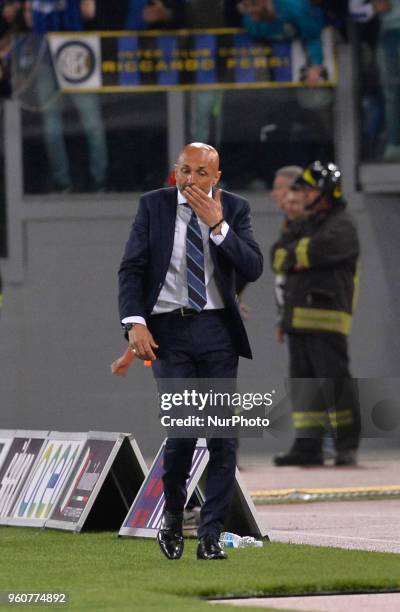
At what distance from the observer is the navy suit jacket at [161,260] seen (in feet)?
28.5

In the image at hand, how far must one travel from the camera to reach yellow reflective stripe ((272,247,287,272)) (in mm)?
15602

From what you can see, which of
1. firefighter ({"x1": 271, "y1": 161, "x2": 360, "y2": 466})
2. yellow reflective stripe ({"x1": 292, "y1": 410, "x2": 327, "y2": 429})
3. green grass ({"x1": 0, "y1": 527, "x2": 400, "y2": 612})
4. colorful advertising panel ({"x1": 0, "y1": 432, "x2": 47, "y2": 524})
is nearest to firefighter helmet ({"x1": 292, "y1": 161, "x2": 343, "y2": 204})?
firefighter ({"x1": 271, "y1": 161, "x2": 360, "y2": 466})

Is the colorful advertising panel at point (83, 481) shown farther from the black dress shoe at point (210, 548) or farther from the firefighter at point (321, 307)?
the firefighter at point (321, 307)

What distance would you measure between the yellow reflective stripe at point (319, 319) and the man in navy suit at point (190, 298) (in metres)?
6.62

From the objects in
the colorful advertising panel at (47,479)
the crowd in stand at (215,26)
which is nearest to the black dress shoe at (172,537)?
the colorful advertising panel at (47,479)

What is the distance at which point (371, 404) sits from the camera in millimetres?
14906

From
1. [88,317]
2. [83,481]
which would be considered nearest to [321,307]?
[88,317]

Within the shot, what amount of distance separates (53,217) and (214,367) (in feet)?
30.5

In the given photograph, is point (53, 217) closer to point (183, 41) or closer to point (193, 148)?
point (183, 41)

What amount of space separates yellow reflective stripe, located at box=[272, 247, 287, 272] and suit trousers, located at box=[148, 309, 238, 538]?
22.5ft

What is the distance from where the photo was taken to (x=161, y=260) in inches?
344

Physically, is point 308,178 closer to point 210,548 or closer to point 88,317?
point 88,317

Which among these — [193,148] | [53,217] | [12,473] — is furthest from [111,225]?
[193,148]

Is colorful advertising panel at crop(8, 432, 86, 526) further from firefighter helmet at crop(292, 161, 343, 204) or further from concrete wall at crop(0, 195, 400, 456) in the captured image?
concrete wall at crop(0, 195, 400, 456)
